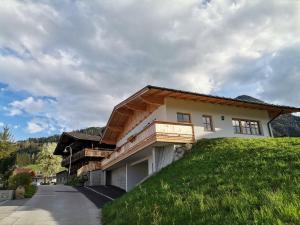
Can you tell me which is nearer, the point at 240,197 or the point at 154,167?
the point at 240,197

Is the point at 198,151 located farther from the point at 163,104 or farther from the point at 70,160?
the point at 70,160

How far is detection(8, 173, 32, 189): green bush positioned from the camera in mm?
24672

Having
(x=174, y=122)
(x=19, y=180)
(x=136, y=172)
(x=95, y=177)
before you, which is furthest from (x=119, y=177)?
(x=174, y=122)

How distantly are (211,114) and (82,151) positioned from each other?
24226 mm

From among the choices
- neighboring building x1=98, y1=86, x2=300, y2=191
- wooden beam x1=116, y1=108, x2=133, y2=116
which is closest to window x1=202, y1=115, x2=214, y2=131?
neighboring building x1=98, y1=86, x2=300, y2=191

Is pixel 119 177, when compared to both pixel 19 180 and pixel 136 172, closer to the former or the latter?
pixel 136 172

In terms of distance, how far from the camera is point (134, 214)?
34.0 feet

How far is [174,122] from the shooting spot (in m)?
18.3

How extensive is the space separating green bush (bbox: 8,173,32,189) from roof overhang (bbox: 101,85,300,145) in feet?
29.6

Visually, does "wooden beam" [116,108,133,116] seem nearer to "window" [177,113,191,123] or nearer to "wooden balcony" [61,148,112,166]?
"window" [177,113,191,123]

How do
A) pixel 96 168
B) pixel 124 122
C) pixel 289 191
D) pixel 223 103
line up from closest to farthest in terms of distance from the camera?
pixel 289 191
pixel 223 103
pixel 124 122
pixel 96 168

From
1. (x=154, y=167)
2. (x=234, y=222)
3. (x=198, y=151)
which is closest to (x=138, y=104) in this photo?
(x=154, y=167)

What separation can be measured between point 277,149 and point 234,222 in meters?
8.46

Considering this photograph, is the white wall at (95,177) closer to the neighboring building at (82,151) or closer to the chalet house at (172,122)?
the neighboring building at (82,151)
